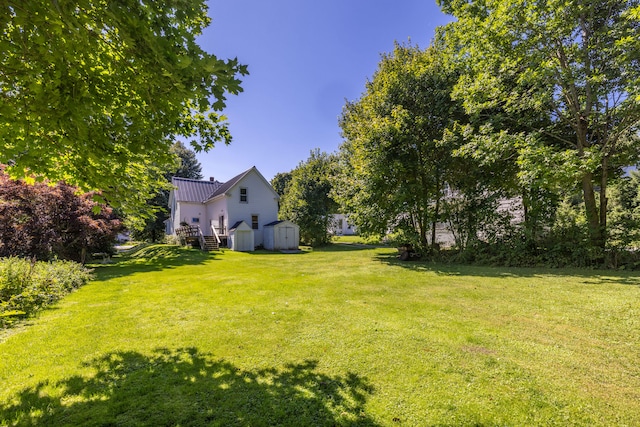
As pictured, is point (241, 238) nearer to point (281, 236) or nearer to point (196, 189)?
point (281, 236)

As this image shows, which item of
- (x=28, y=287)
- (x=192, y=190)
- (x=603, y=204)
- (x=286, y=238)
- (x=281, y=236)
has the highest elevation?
(x=192, y=190)

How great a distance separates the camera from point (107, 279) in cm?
1012

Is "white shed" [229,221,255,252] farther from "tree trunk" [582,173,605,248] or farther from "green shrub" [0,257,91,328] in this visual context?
"tree trunk" [582,173,605,248]

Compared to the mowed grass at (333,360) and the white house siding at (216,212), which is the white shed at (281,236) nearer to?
the white house siding at (216,212)

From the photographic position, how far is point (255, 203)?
25.0m

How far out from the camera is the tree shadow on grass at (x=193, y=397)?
8.93ft

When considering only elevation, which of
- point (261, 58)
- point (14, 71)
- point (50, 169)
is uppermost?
point (261, 58)

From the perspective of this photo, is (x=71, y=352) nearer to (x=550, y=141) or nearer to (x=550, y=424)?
(x=550, y=424)

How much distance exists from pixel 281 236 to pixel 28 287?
17424 millimetres

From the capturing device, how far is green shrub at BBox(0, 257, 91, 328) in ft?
19.2

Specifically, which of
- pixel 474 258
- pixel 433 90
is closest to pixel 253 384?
pixel 474 258

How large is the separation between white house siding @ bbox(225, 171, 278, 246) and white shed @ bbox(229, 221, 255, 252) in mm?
1703

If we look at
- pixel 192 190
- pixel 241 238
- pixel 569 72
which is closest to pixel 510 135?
pixel 569 72

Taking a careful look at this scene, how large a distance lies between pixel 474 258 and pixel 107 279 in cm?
1585
